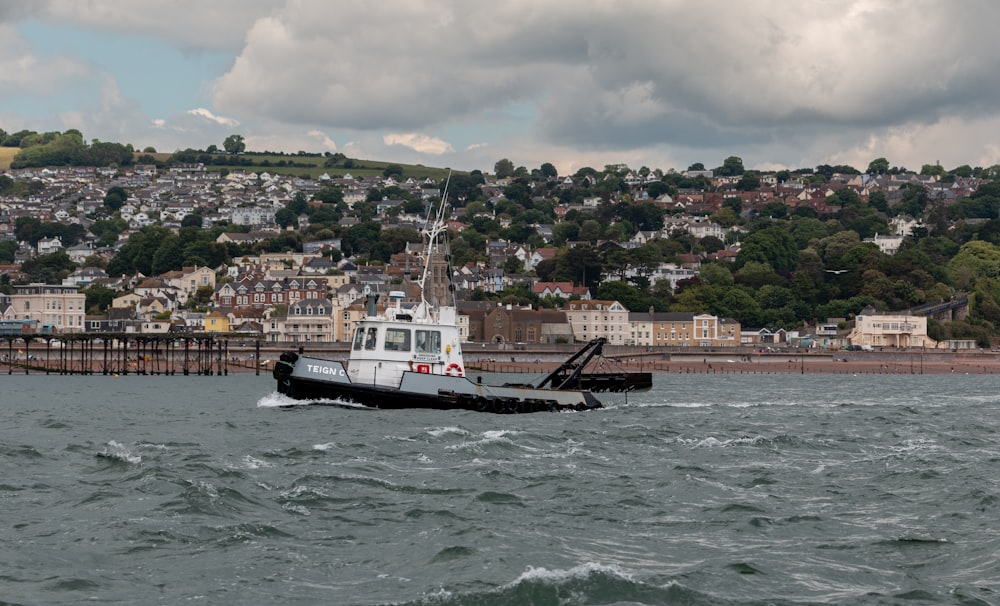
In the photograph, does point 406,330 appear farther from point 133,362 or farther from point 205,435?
point 133,362

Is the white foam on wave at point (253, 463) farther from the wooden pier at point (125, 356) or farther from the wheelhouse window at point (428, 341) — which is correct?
the wooden pier at point (125, 356)

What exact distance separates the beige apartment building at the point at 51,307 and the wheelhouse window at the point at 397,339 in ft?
323

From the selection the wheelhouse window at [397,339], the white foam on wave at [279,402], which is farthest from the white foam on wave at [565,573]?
the white foam on wave at [279,402]

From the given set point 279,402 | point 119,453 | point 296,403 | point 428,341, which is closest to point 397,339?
point 428,341

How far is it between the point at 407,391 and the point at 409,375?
47cm

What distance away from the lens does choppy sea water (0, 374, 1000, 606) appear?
51.8ft

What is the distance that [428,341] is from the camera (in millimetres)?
40500

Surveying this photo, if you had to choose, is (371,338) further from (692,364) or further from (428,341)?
(692,364)

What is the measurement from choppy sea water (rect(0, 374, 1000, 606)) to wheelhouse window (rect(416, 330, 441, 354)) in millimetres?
4784

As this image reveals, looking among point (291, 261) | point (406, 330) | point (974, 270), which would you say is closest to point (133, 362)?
point (406, 330)

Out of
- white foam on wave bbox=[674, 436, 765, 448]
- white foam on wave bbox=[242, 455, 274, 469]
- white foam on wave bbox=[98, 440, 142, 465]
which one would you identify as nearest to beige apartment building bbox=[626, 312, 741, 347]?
white foam on wave bbox=[674, 436, 765, 448]

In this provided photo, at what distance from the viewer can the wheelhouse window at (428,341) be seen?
4038 cm

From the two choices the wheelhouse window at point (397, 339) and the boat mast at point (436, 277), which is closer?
the wheelhouse window at point (397, 339)

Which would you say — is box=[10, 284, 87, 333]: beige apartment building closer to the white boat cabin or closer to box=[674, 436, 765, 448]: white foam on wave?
the white boat cabin
